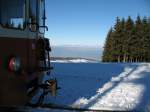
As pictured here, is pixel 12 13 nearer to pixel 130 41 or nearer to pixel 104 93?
pixel 104 93

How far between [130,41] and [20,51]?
5983 cm

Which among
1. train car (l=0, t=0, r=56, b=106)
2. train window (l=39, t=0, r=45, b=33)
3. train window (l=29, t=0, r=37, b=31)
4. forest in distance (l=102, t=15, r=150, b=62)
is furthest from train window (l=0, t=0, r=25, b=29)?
forest in distance (l=102, t=15, r=150, b=62)

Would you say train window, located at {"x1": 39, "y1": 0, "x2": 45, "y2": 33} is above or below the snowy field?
above

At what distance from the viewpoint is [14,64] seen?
7008 millimetres

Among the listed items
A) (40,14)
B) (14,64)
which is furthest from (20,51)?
(40,14)

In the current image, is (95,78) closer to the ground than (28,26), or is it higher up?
closer to the ground

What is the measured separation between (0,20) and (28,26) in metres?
1.28

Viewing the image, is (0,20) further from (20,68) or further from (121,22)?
(121,22)

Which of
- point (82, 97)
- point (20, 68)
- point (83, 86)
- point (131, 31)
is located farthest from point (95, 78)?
point (131, 31)

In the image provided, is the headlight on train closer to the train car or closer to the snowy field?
the train car

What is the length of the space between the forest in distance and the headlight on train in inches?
2334

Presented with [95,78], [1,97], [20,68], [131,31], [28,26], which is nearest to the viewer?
[1,97]

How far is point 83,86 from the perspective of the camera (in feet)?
45.7

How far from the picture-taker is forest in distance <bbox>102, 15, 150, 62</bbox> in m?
65.6
